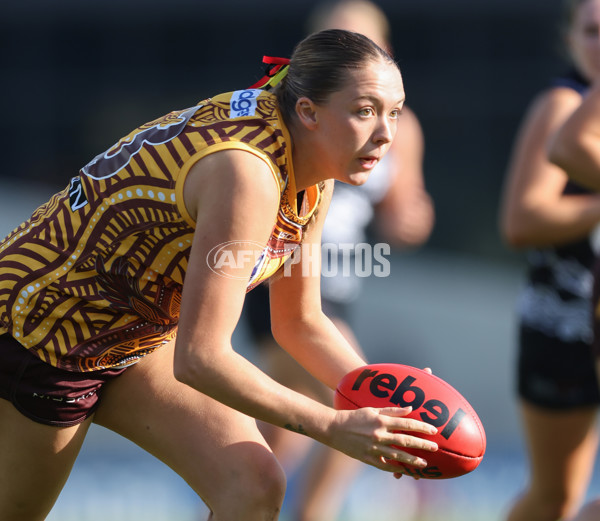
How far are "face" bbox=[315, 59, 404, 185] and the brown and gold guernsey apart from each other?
127mm

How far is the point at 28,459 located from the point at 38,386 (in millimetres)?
238

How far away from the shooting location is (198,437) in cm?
311

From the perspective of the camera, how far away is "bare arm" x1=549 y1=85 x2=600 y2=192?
3.45 m

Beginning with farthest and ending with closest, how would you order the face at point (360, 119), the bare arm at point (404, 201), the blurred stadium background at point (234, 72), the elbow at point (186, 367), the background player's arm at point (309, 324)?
the blurred stadium background at point (234, 72) → the bare arm at point (404, 201) → the background player's arm at point (309, 324) → the face at point (360, 119) → the elbow at point (186, 367)

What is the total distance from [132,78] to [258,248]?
9.97m

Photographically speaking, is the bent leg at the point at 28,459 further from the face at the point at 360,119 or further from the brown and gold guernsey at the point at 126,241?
the face at the point at 360,119

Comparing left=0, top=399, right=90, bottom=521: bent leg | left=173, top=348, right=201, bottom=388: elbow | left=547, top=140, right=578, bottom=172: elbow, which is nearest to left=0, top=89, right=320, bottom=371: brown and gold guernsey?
left=0, top=399, right=90, bottom=521: bent leg

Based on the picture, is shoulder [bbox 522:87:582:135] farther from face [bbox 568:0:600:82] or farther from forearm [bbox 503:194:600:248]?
forearm [bbox 503:194:600:248]

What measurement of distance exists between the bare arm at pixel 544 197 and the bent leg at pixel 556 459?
803mm

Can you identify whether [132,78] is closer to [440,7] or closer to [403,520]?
[440,7]

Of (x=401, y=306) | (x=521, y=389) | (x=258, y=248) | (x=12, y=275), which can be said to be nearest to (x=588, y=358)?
(x=521, y=389)

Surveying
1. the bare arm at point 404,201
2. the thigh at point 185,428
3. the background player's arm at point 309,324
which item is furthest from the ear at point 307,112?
the bare arm at point 404,201

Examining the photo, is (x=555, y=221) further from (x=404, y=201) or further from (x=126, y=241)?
(x=126, y=241)

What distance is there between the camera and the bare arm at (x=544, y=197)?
4324 millimetres
